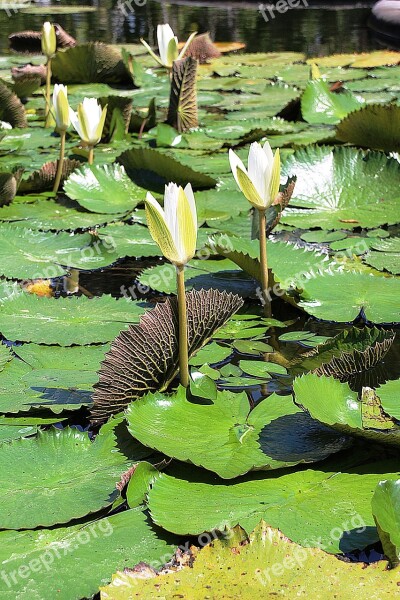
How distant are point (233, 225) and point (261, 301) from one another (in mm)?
613

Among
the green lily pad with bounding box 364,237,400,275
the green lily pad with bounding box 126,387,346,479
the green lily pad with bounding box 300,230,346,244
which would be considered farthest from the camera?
the green lily pad with bounding box 300,230,346,244

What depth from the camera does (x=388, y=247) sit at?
8.38 feet

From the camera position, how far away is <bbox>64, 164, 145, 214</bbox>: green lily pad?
3.02 meters

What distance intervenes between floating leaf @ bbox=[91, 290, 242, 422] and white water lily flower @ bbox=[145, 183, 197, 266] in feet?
0.49

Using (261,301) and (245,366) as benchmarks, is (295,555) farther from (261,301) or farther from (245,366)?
(261,301)

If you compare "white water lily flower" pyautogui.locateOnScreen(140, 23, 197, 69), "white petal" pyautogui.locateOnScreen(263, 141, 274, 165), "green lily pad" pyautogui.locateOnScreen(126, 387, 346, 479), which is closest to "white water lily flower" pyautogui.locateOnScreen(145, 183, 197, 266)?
"green lily pad" pyautogui.locateOnScreen(126, 387, 346, 479)

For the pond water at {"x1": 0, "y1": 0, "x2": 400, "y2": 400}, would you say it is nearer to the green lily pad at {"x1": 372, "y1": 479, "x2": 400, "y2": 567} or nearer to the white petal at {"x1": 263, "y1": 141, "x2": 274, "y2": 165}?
the white petal at {"x1": 263, "y1": 141, "x2": 274, "y2": 165}

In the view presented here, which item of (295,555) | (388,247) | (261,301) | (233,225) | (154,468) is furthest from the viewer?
(233,225)

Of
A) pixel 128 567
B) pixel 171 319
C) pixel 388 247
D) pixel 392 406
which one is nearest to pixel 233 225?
pixel 388 247

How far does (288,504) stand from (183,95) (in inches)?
118

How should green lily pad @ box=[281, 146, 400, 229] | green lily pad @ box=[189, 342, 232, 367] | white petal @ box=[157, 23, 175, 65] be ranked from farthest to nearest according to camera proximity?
white petal @ box=[157, 23, 175, 65] → green lily pad @ box=[281, 146, 400, 229] → green lily pad @ box=[189, 342, 232, 367]

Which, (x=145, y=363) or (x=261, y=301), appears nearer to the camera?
(x=145, y=363)

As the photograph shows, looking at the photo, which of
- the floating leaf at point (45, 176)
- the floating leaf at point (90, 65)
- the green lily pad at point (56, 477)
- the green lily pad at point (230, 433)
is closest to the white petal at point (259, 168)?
the green lily pad at point (230, 433)

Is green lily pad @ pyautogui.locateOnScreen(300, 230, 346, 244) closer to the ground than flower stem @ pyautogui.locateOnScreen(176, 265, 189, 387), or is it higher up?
closer to the ground
